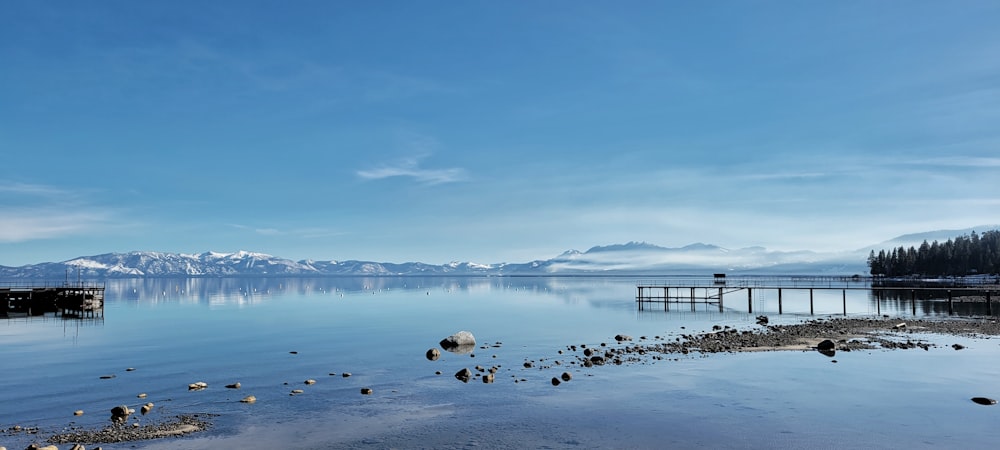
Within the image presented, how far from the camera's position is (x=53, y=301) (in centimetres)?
11575

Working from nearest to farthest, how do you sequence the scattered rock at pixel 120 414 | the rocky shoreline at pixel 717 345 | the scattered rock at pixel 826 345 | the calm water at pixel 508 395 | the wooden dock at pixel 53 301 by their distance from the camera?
the calm water at pixel 508 395
the rocky shoreline at pixel 717 345
the scattered rock at pixel 120 414
the scattered rock at pixel 826 345
the wooden dock at pixel 53 301

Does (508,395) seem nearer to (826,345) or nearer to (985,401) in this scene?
(985,401)

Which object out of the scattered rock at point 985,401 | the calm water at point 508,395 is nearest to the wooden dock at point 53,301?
the calm water at point 508,395

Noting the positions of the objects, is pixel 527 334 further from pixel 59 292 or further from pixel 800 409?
pixel 59 292

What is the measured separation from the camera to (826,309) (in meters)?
101

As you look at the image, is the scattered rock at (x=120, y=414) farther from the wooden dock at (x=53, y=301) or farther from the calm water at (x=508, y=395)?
the wooden dock at (x=53, y=301)

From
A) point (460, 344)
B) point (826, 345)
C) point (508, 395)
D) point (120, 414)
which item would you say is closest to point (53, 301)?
point (460, 344)

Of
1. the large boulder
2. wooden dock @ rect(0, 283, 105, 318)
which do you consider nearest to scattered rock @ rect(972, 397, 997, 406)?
the large boulder

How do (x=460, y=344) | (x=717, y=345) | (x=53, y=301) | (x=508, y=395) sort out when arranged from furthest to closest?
(x=53, y=301), (x=460, y=344), (x=717, y=345), (x=508, y=395)

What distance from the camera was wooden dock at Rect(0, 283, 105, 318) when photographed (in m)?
104

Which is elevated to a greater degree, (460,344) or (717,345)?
(717,345)

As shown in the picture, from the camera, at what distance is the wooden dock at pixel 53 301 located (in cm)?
10400

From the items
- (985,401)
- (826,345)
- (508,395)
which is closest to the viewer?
(985,401)

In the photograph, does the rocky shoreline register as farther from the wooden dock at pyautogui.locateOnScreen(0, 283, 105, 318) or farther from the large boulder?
the wooden dock at pyautogui.locateOnScreen(0, 283, 105, 318)
